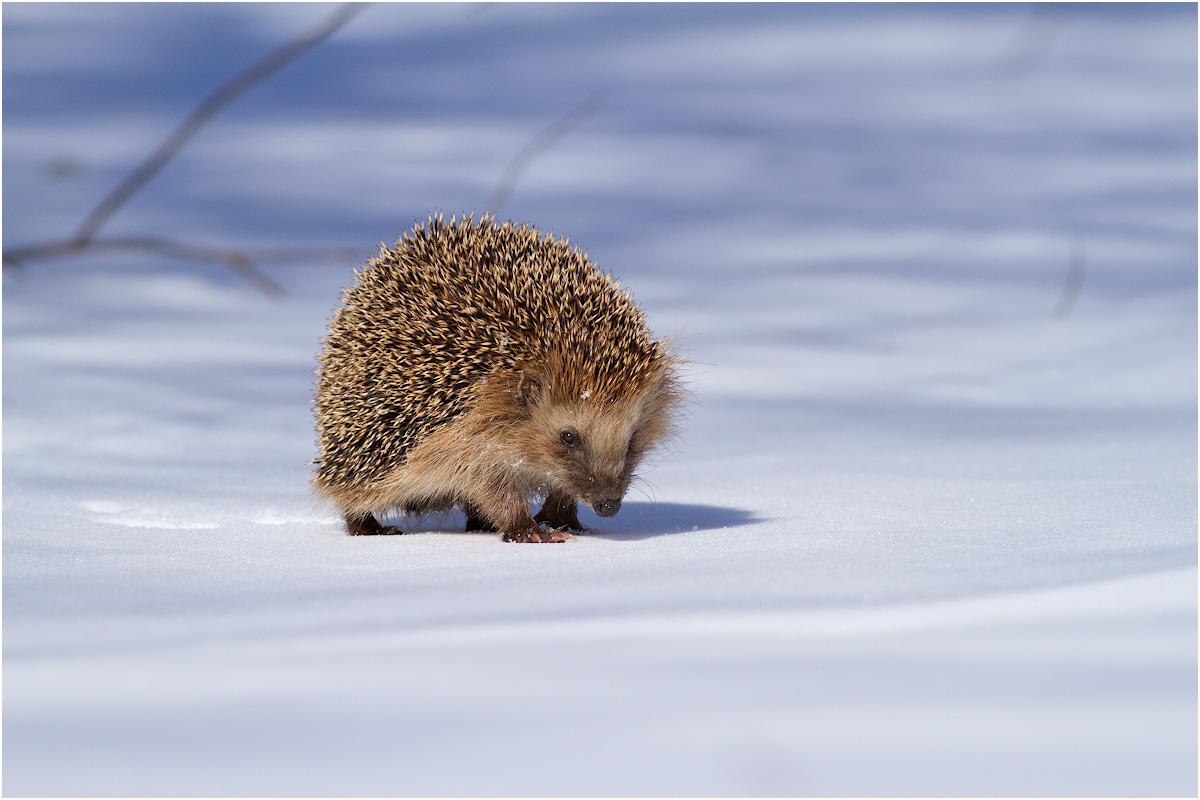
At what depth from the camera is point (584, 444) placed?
20.0ft

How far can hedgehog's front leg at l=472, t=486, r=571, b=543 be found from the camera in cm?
623

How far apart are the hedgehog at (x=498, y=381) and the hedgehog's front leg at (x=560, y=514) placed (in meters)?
0.19

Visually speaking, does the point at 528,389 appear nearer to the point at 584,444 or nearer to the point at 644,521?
the point at 584,444

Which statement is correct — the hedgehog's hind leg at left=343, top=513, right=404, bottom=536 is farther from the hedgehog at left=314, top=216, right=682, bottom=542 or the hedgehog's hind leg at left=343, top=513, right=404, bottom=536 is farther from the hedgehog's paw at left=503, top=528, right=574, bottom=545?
the hedgehog's paw at left=503, top=528, right=574, bottom=545

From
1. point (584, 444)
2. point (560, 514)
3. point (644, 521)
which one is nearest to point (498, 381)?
point (584, 444)

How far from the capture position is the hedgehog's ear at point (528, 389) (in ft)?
20.1

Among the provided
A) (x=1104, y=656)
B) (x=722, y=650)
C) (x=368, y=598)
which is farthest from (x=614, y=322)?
(x=1104, y=656)

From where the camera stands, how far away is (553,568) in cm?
510

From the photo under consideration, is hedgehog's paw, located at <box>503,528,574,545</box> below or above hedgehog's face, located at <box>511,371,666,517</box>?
below

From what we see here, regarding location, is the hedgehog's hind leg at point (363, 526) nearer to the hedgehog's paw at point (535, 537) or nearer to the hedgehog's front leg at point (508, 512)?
the hedgehog's front leg at point (508, 512)

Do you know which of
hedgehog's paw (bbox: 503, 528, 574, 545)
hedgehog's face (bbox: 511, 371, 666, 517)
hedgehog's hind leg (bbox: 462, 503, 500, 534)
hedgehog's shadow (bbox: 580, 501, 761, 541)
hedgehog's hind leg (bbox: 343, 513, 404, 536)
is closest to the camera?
hedgehog's face (bbox: 511, 371, 666, 517)

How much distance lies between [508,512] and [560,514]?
1.78ft

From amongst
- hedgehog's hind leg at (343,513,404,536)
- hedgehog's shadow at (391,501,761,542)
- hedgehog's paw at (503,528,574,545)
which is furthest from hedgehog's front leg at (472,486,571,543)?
hedgehog's hind leg at (343,513,404,536)

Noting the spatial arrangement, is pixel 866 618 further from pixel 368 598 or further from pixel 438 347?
pixel 438 347
